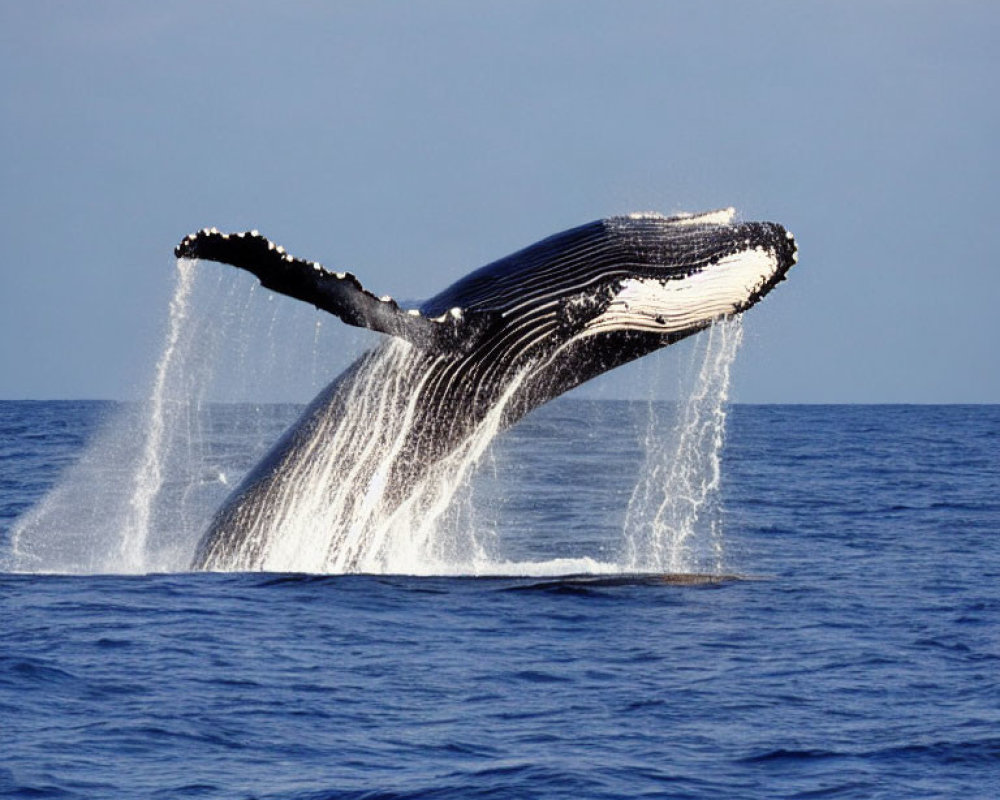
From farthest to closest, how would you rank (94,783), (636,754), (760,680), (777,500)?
(777,500), (760,680), (636,754), (94,783)

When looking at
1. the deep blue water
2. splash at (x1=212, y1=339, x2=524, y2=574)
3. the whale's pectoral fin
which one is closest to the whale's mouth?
splash at (x1=212, y1=339, x2=524, y2=574)

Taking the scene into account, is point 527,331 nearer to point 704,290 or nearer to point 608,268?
point 608,268

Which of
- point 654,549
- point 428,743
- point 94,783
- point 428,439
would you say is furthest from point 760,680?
point 654,549

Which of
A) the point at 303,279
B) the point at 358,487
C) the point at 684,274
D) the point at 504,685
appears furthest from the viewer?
the point at 358,487

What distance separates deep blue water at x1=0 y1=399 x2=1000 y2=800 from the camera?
28.8 feet

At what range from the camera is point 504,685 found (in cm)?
1055

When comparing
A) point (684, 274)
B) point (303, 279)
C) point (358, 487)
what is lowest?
point (358, 487)

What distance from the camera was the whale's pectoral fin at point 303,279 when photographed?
10.4 metres

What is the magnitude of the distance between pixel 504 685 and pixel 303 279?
9.53ft

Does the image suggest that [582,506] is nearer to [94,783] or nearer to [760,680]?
[760,680]

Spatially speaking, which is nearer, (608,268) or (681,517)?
(608,268)

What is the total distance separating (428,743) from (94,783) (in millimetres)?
1850

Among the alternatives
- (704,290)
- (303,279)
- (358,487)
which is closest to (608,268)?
(704,290)

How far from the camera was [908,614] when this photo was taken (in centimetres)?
1392
